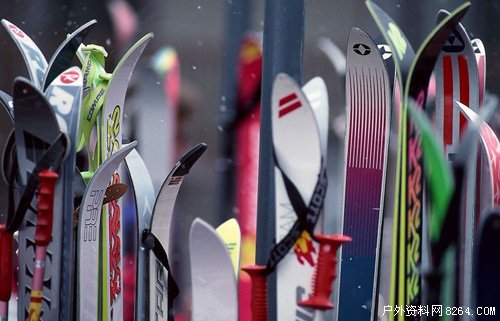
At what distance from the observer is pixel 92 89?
3.57 metres

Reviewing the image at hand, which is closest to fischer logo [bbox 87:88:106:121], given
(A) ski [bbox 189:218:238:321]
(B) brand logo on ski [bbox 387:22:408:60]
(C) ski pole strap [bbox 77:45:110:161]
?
(C) ski pole strap [bbox 77:45:110:161]

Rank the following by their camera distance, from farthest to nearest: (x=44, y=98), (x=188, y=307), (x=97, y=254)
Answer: (x=188, y=307), (x=97, y=254), (x=44, y=98)

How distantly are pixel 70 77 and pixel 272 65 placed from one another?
828mm

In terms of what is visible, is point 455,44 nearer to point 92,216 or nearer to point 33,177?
point 92,216

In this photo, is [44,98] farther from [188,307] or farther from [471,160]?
[188,307]

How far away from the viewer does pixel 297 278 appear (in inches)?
110

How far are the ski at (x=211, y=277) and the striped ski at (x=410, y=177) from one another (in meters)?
0.49

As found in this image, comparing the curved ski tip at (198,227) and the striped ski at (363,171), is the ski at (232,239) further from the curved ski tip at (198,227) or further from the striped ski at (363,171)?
the striped ski at (363,171)

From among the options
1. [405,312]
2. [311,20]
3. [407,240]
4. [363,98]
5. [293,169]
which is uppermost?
[311,20]

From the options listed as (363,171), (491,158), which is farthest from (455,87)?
(363,171)

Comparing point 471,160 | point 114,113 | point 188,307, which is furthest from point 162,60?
point 471,160

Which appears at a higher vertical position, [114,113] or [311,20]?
[311,20]

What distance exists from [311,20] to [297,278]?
3.18 m

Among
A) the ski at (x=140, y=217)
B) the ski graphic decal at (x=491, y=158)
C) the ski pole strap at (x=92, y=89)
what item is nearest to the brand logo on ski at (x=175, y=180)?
the ski at (x=140, y=217)
